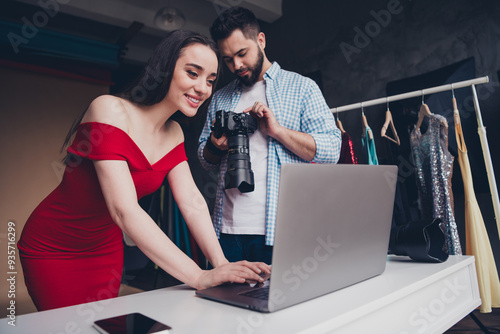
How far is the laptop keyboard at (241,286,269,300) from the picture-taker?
0.65 m

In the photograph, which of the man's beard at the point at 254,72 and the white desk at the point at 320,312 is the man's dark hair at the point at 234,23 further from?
the white desk at the point at 320,312

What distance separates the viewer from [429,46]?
7.36 feet

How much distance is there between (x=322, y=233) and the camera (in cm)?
61

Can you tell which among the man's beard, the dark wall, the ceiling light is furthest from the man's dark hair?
the ceiling light

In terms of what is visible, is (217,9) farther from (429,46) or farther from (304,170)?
(304,170)

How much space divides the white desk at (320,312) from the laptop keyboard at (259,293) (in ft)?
0.18

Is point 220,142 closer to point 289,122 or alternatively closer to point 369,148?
point 289,122

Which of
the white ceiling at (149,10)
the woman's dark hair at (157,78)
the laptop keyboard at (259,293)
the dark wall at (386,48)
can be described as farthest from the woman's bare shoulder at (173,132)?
the white ceiling at (149,10)

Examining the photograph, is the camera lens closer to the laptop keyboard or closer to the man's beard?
the laptop keyboard

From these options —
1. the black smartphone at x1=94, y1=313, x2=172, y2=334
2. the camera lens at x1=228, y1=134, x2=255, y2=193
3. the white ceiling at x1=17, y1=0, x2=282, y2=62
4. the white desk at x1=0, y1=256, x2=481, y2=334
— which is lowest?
the white desk at x1=0, y1=256, x2=481, y2=334

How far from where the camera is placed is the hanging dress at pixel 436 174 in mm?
1734

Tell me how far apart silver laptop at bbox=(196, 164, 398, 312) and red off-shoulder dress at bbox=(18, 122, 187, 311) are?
47 cm

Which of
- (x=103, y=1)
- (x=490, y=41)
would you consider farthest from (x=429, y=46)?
(x=103, y=1)

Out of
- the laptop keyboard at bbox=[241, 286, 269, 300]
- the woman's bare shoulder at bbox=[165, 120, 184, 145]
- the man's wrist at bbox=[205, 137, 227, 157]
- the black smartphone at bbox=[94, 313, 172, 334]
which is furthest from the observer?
the man's wrist at bbox=[205, 137, 227, 157]
